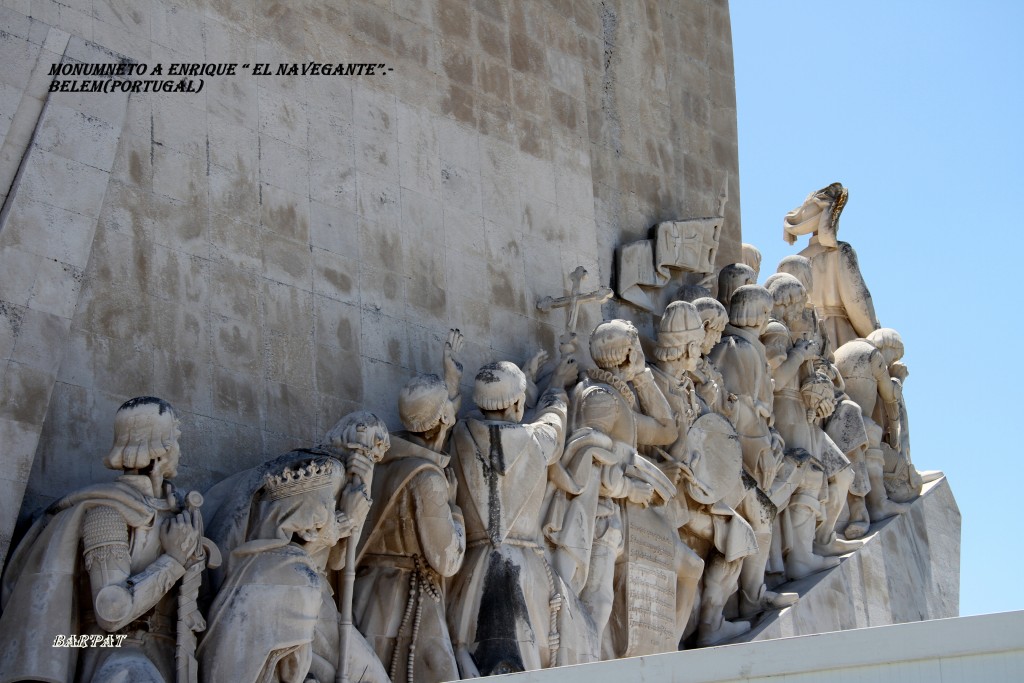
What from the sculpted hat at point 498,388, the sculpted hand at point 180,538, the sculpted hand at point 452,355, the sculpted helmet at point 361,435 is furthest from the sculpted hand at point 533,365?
the sculpted hand at point 180,538

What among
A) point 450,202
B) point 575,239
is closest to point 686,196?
point 575,239

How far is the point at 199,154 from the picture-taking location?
9953mm

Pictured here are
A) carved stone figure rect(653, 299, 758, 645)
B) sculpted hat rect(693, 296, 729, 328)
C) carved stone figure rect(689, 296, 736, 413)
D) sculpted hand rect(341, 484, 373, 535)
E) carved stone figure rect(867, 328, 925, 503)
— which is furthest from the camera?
carved stone figure rect(867, 328, 925, 503)

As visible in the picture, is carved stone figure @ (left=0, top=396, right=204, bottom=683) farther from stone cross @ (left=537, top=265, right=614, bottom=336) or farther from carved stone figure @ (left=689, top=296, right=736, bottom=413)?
carved stone figure @ (left=689, top=296, right=736, bottom=413)

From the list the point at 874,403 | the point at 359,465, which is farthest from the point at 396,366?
the point at 874,403

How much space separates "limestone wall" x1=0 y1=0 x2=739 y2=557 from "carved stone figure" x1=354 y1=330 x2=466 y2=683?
2.26 feet

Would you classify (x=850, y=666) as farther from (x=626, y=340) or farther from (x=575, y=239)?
(x=575, y=239)

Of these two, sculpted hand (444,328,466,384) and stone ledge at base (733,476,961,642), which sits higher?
sculpted hand (444,328,466,384)

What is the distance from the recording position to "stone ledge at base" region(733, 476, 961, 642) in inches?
482

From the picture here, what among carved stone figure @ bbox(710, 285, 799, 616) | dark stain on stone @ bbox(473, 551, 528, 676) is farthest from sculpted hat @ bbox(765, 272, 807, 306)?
dark stain on stone @ bbox(473, 551, 528, 676)

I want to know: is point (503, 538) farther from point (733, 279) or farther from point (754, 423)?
point (733, 279)

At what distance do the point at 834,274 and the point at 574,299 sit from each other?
3.53 metres

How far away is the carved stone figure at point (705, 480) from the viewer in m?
11.6

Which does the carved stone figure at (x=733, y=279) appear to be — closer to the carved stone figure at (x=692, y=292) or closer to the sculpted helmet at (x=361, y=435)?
the carved stone figure at (x=692, y=292)
